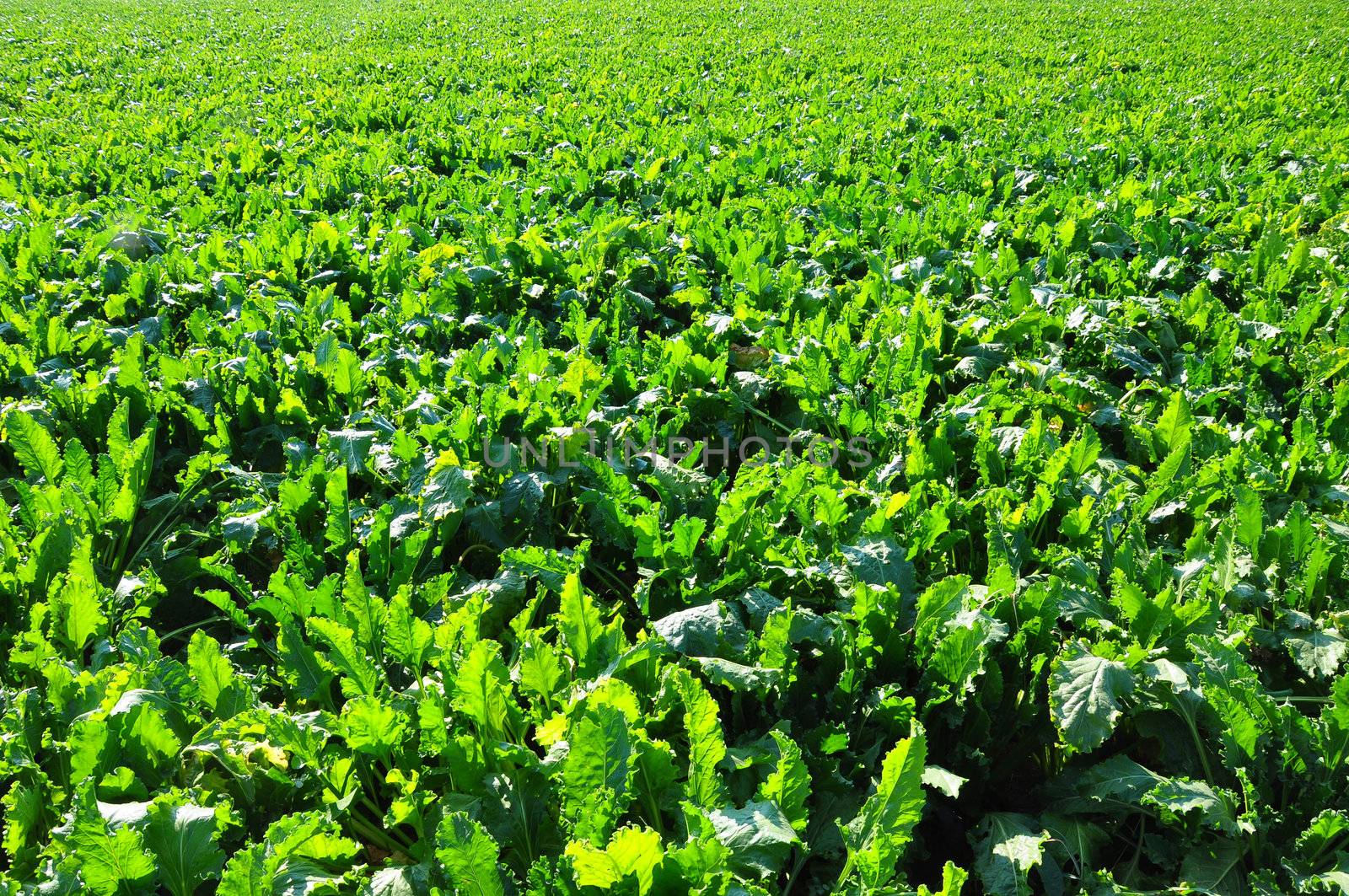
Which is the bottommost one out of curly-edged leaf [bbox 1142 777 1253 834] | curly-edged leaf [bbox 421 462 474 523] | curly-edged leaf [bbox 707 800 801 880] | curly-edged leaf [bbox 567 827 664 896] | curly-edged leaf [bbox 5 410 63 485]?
curly-edged leaf [bbox 1142 777 1253 834]

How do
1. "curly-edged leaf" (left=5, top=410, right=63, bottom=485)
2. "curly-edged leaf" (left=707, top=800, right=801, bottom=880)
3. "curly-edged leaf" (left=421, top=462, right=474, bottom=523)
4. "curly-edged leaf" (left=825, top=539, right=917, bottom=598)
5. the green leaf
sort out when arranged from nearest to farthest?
1. "curly-edged leaf" (left=707, top=800, right=801, bottom=880)
2. "curly-edged leaf" (left=825, top=539, right=917, bottom=598)
3. "curly-edged leaf" (left=421, top=462, right=474, bottom=523)
4. "curly-edged leaf" (left=5, top=410, right=63, bottom=485)
5. the green leaf

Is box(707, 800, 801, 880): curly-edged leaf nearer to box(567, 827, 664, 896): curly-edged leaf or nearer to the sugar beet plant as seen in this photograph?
the sugar beet plant

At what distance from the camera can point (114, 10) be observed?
22875 mm

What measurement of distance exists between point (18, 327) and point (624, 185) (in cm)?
372

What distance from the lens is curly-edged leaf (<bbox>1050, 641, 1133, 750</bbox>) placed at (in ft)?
6.32

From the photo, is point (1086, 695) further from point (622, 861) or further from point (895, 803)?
point (622, 861)

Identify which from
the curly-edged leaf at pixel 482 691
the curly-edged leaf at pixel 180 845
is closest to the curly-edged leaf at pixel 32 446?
the curly-edged leaf at pixel 180 845

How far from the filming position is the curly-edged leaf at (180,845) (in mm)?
1743

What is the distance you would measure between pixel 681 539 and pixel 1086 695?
3.35 feet

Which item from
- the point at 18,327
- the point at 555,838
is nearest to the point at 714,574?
the point at 555,838

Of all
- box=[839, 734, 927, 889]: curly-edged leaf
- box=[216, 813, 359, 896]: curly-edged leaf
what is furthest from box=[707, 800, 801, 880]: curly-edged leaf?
box=[216, 813, 359, 896]: curly-edged leaf

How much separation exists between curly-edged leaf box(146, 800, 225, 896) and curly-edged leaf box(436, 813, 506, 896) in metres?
0.51

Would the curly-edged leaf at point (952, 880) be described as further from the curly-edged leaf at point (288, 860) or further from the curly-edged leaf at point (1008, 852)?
the curly-edged leaf at point (288, 860)

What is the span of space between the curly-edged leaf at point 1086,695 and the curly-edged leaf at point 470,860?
1208 millimetres
